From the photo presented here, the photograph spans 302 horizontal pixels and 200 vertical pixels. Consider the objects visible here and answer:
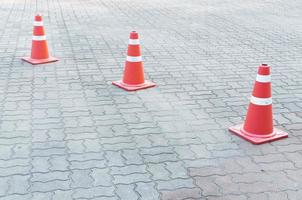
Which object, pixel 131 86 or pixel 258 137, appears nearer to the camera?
pixel 258 137

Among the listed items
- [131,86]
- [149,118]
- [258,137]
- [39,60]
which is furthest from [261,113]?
[39,60]

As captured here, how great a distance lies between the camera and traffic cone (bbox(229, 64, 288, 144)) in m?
4.73

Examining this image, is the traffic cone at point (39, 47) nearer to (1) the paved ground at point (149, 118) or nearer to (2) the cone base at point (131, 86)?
(1) the paved ground at point (149, 118)

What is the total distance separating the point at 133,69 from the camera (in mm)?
6418

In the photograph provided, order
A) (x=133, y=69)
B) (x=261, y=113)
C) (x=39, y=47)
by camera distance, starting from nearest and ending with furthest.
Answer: (x=261, y=113)
(x=133, y=69)
(x=39, y=47)

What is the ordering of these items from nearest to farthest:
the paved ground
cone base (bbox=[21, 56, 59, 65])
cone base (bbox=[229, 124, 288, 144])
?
1. the paved ground
2. cone base (bbox=[229, 124, 288, 144])
3. cone base (bbox=[21, 56, 59, 65])

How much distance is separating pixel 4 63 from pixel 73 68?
1205 millimetres

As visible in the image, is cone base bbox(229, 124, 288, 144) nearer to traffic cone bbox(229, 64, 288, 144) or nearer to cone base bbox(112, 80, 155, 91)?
traffic cone bbox(229, 64, 288, 144)

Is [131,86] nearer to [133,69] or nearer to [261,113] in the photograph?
[133,69]

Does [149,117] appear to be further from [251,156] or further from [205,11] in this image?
[205,11]

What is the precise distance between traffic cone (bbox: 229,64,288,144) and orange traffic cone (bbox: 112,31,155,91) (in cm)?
201

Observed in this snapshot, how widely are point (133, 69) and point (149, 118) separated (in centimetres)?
124

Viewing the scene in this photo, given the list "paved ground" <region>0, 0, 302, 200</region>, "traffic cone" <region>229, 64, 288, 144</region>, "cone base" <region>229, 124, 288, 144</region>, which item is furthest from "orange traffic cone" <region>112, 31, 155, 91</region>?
"traffic cone" <region>229, 64, 288, 144</region>

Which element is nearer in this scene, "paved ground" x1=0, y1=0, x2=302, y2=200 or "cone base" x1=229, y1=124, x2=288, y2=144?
"paved ground" x1=0, y1=0, x2=302, y2=200
